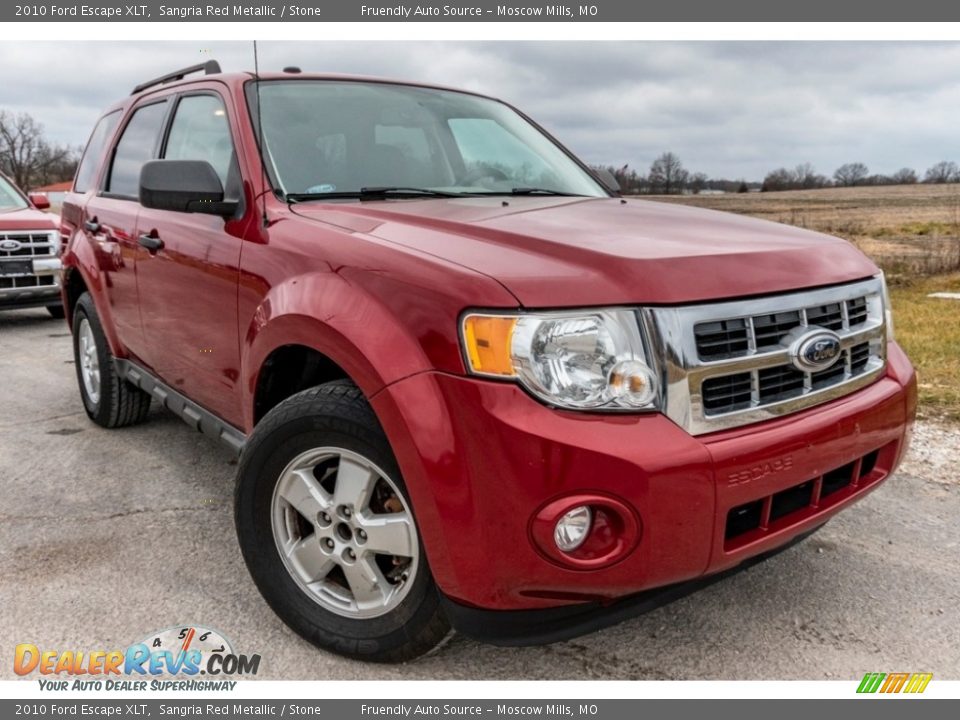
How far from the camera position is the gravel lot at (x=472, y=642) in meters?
2.32

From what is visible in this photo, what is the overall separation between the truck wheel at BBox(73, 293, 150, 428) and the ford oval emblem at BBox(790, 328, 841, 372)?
3.65m

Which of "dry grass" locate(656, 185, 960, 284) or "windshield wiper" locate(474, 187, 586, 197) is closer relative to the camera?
"windshield wiper" locate(474, 187, 586, 197)

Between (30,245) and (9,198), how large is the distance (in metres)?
1.18

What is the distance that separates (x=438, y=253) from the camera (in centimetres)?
204

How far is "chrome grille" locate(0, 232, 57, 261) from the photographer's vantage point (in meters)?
8.50

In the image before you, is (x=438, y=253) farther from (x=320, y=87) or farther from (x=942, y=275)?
(x=942, y=275)

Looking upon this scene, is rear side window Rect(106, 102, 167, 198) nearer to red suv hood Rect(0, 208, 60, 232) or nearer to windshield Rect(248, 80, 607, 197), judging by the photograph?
windshield Rect(248, 80, 607, 197)

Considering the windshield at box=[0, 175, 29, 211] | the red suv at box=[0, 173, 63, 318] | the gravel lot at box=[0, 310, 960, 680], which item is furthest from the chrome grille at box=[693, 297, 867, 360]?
the windshield at box=[0, 175, 29, 211]

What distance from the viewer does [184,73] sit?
12.8ft

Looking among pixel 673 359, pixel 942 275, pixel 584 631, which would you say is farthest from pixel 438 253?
pixel 942 275

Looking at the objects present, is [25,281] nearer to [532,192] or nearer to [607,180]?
[607,180]

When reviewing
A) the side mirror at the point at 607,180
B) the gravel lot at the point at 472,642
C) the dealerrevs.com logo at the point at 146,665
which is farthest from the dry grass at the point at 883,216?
the dealerrevs.com logo at the point at 146,665

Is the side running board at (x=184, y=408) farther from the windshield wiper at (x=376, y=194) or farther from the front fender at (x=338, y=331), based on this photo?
the windshield wiper at (x=376, y=194)

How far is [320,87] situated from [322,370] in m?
1.34
